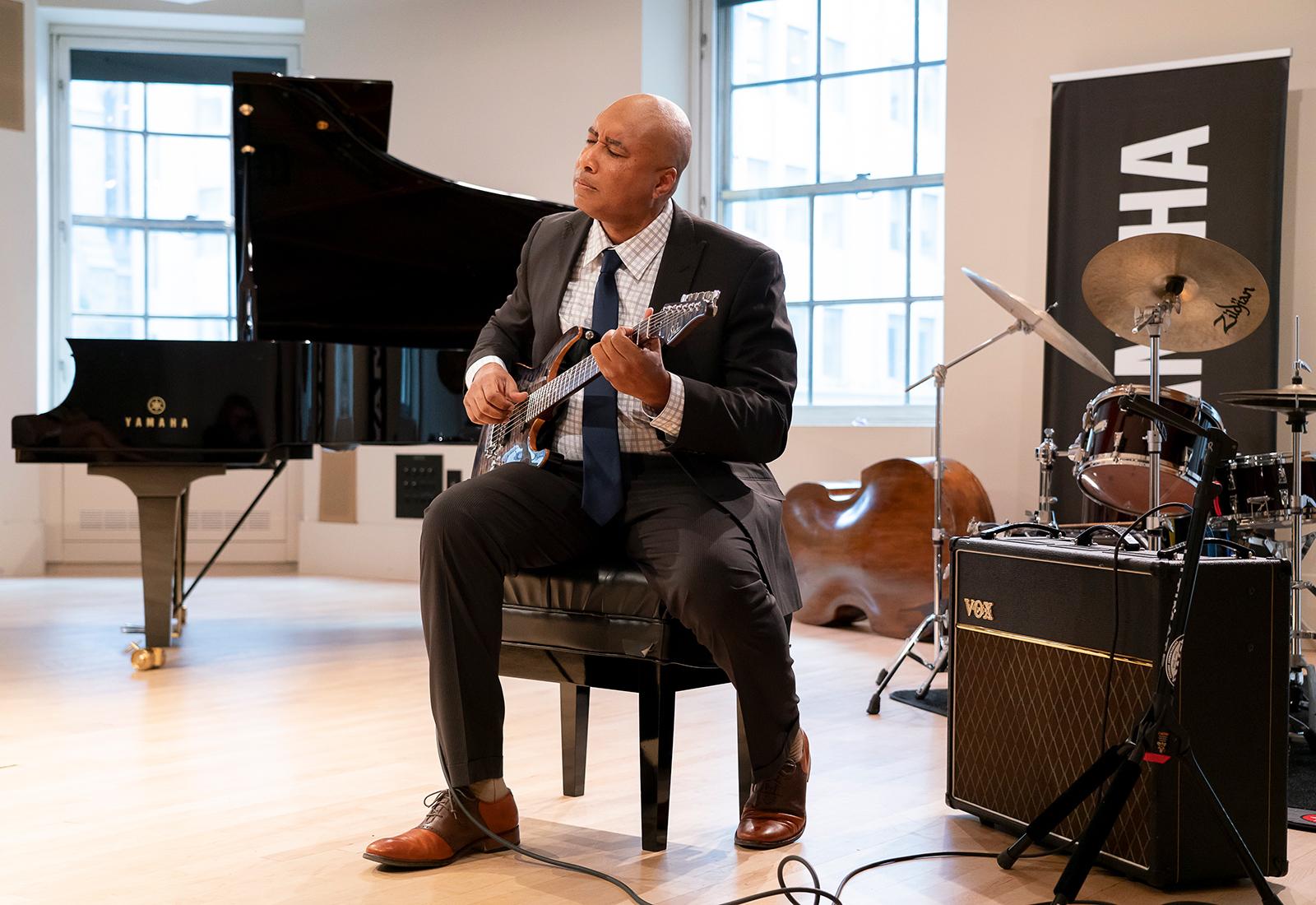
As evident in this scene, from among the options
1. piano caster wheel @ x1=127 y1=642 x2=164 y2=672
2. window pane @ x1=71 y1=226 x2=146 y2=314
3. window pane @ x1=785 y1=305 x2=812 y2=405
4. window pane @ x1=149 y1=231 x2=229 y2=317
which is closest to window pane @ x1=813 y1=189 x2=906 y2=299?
window pane @ x1=785 y1=305 x2=812 y2=405

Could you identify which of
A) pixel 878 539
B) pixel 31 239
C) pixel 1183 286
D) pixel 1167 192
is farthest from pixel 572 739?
pixel 31 239

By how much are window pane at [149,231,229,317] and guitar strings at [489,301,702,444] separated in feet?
15.6

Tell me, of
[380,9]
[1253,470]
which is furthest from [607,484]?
[380,9]

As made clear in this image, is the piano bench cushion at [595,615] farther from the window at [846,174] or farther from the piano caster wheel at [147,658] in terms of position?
the window at [846,174]

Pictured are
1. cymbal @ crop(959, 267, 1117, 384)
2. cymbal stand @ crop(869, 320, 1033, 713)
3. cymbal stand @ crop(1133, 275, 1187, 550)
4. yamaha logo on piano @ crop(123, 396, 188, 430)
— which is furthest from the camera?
yamaha logo on piano @ crop(123, 396, 188, 430)

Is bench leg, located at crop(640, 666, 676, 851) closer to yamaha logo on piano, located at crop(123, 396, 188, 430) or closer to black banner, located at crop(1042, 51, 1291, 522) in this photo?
yamaha logo on piano, located at crop(123, 396, 188, 430)

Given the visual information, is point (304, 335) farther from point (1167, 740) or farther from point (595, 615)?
point (1167, 740)

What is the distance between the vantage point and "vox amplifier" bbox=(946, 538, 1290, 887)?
74.5 inches

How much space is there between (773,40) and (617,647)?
453 centimetres

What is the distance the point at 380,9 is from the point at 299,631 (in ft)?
11.0

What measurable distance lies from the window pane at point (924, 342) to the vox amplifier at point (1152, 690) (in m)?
3.46

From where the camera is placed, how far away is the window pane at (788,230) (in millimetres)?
5906

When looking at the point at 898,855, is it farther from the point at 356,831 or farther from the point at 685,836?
the point at 356,831

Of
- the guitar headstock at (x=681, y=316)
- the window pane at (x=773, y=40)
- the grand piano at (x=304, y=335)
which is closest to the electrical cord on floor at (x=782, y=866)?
the guitar headstock at (x=681, y=316)
